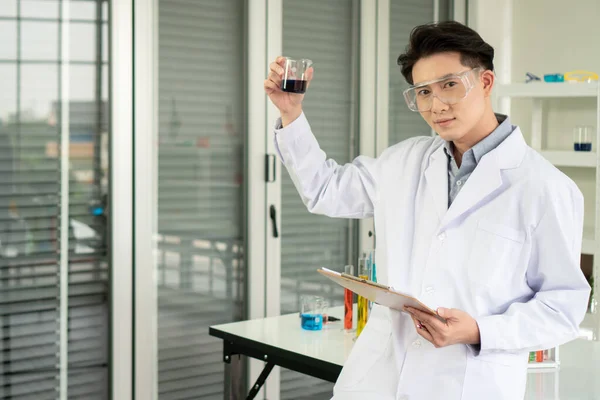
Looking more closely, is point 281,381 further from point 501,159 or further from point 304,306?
point 501,159

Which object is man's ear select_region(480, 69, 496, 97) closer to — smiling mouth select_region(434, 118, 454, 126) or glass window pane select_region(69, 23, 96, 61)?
smiling mouth select_region(434, 118, 454, 126)

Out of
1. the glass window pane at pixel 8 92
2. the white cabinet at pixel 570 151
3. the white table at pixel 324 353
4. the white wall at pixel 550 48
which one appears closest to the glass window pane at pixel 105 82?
the glass window pane at pixel 8 92

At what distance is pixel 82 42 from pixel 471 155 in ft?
6.32

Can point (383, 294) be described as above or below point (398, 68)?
below

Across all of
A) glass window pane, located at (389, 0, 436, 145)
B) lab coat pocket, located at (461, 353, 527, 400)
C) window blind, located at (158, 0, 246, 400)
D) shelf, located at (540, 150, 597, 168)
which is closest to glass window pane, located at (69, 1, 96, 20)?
window blind, located at (158, 0, 246, 400)

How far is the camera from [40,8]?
3.05m

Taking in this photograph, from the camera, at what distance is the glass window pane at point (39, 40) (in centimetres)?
302

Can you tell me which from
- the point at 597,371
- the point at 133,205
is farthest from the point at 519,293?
the point at 133,205

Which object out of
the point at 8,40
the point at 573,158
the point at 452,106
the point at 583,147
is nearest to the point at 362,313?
the point at 452,106

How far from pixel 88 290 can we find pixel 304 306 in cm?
96

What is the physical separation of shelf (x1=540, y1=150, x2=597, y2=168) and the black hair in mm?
2413

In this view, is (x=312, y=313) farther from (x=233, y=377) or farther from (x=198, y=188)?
(x=198, y=188)

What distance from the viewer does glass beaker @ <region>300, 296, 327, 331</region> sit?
9.07 feet

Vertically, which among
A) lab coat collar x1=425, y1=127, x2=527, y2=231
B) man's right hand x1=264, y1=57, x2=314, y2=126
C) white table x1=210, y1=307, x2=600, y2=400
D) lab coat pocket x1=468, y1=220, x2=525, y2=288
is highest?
man's right hand x1=264, y1=57, x2=314, y2=126
